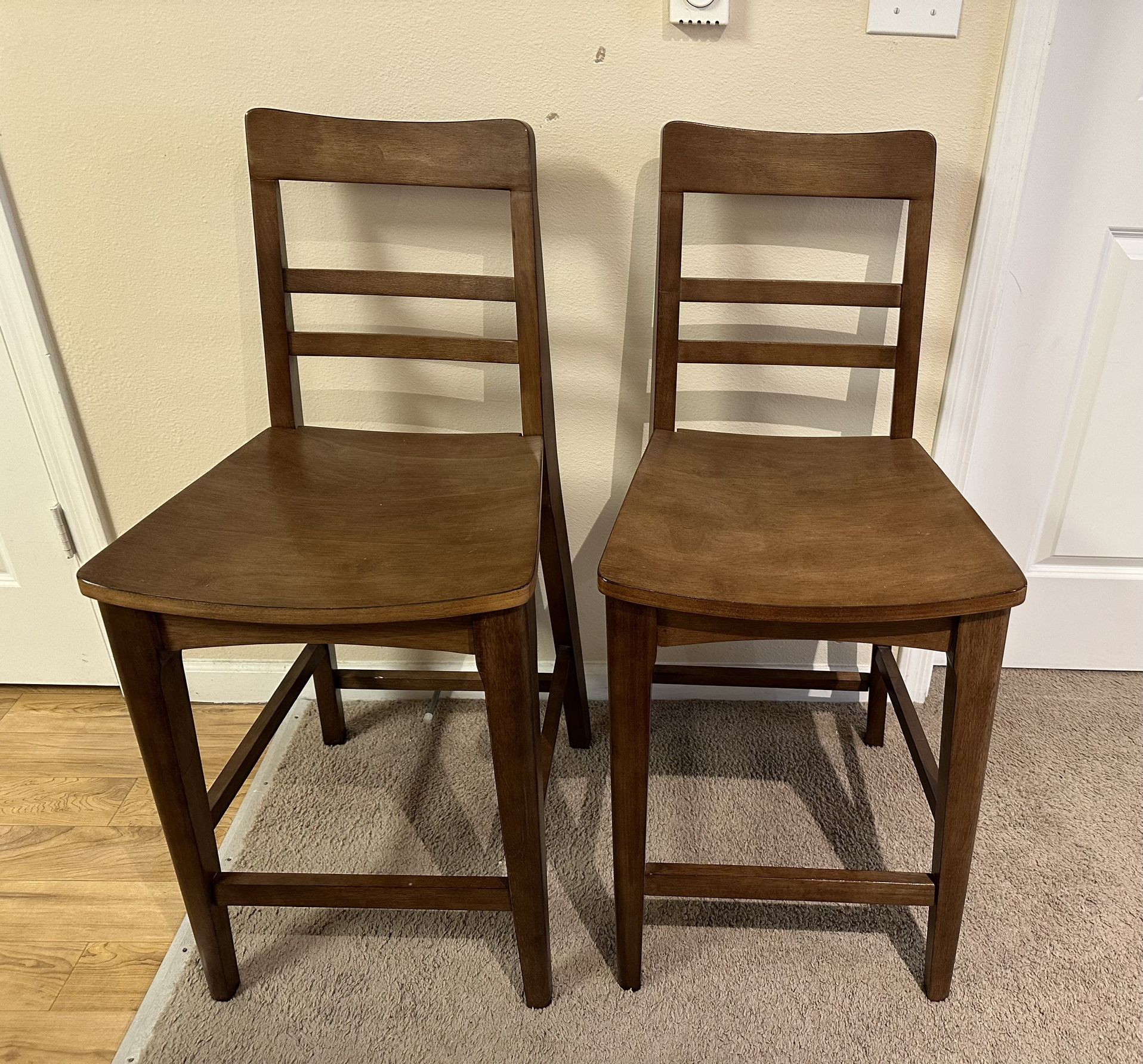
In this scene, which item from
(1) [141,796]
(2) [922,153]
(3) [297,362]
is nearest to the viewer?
(2) [922,153]

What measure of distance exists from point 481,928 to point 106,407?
95 centimetres

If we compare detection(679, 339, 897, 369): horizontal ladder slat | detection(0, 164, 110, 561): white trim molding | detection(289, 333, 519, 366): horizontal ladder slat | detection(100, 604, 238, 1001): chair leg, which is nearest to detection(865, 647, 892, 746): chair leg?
detection(679, 339, 897, 369): horizontal ladder slat

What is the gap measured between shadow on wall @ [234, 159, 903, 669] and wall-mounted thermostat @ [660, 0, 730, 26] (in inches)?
6.8

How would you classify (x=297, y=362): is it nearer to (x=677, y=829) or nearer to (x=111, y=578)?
(x=111, y=578)

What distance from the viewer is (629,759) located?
854 mm

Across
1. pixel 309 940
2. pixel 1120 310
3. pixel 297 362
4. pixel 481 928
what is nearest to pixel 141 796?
pixel 309 940

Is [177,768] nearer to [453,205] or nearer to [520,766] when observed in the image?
[520,766]

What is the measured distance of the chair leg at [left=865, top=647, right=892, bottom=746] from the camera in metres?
1.24

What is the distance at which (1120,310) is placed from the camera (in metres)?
1.23

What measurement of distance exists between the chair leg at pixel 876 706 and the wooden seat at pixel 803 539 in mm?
376

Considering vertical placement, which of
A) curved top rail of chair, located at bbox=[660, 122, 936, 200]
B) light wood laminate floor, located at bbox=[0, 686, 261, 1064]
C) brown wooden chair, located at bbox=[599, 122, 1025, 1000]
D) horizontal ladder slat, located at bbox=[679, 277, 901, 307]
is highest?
curved top rail of chair, located at bbox=[660, 122, 936, 200]

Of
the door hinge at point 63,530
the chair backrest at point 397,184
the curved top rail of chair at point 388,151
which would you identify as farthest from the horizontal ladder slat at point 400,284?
the door hinge at point 63,530

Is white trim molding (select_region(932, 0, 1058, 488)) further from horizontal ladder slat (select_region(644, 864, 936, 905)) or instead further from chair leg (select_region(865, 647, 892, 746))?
horizontal ladder slat (select_region(644, 864, 936, 905))

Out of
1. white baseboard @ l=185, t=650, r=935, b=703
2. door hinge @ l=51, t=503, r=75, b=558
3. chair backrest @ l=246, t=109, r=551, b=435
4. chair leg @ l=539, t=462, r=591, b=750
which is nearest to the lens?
chair backrest @ l=246, t=109, r=551, b=435
